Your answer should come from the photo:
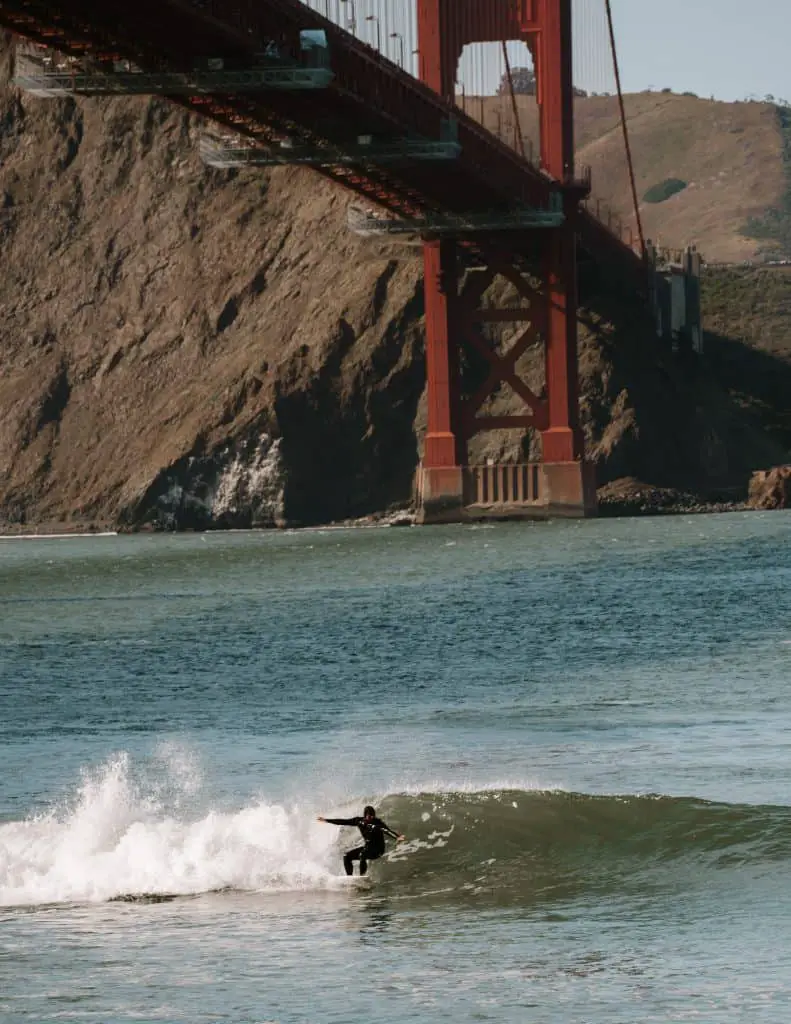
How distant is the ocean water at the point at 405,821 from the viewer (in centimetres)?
1310

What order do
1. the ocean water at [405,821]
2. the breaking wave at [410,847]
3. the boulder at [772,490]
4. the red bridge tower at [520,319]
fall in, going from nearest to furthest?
the ocean water at [405,821] → the breaking wave at [410,847] → the red bridge tower at [520,319] → the boulder at [772,490]

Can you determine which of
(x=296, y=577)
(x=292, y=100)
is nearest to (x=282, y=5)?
(x=292, y=100)

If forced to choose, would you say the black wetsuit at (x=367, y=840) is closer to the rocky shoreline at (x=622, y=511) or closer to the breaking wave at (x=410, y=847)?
the breaking wave at (x=410, y=847)

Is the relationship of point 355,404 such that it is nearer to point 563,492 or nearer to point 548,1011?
point 563,492

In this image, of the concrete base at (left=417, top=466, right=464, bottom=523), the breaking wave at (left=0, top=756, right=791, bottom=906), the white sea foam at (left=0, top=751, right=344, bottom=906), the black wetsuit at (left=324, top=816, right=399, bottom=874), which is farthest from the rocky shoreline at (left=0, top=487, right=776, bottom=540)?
the black wetsuit at (left=324, top=816, right=399, bottom=874)

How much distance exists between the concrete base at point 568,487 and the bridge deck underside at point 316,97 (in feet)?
26.3

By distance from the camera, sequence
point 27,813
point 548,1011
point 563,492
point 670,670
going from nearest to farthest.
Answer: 1. point 548,1011
2. point 27,813
3. point 670,670
4. point 563,492

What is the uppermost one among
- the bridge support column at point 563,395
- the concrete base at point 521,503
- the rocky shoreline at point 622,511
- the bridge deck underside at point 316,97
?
the bridge deck underside at point 316,97

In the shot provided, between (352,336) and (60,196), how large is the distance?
2237cm

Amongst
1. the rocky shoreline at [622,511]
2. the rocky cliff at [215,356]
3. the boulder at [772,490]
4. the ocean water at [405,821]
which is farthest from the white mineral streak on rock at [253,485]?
the ocean water at [405,821]

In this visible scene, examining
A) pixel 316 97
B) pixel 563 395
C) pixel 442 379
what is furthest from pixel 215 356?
pixel 316 97

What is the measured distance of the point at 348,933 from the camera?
573 inches

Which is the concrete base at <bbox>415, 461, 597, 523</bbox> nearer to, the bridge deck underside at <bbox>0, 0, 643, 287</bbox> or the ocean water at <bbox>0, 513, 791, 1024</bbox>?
the bridge deck underside at <bbox>0, 0, 643, 287</bbox>

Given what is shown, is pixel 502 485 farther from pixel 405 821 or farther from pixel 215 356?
pixel 405 821
